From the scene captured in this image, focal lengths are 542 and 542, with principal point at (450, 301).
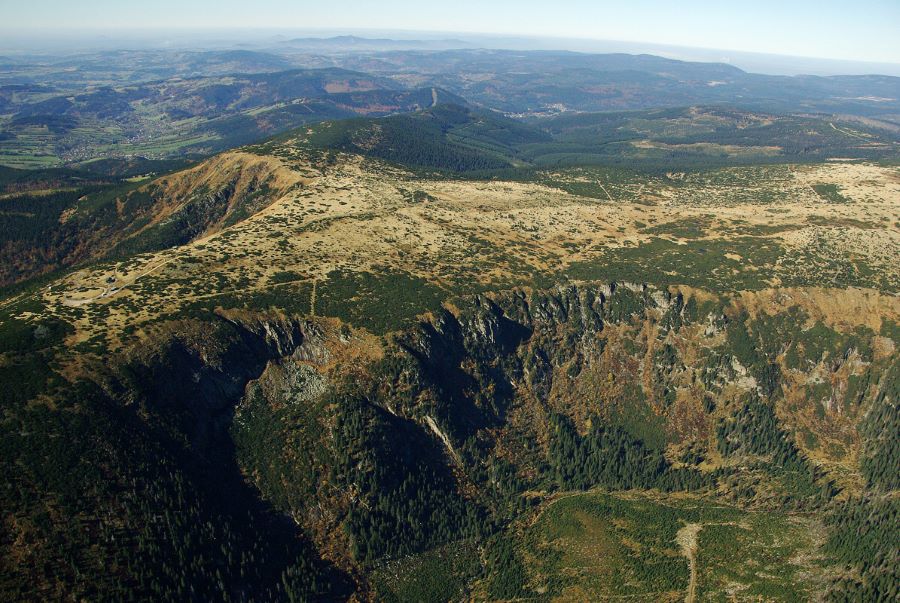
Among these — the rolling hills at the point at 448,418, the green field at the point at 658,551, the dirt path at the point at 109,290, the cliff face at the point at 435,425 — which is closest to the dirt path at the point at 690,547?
the green field at the point at 658,551

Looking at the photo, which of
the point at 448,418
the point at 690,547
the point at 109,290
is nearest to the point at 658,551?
the point at 690,547

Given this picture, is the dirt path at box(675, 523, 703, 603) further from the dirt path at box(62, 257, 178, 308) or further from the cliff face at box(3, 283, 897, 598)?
the dirt path at box(62, 257, 178, 308)

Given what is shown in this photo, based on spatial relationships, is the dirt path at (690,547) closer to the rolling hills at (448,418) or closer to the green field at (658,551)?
the green field at (658,551)

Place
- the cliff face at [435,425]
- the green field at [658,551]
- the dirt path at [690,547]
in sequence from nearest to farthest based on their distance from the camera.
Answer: the cliff face at [435,425]
the dirt path at [690,547]
the green field at [658,551]

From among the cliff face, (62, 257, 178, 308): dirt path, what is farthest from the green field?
(62, 257, 178, 308): dirt path

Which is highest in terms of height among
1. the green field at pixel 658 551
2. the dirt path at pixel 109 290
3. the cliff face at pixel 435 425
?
the dirt path at pixel 109 290

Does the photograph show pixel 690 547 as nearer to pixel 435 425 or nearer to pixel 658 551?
pixel 658 551

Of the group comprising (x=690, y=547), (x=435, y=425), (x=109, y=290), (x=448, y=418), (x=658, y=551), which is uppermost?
(x=109, y=290)
